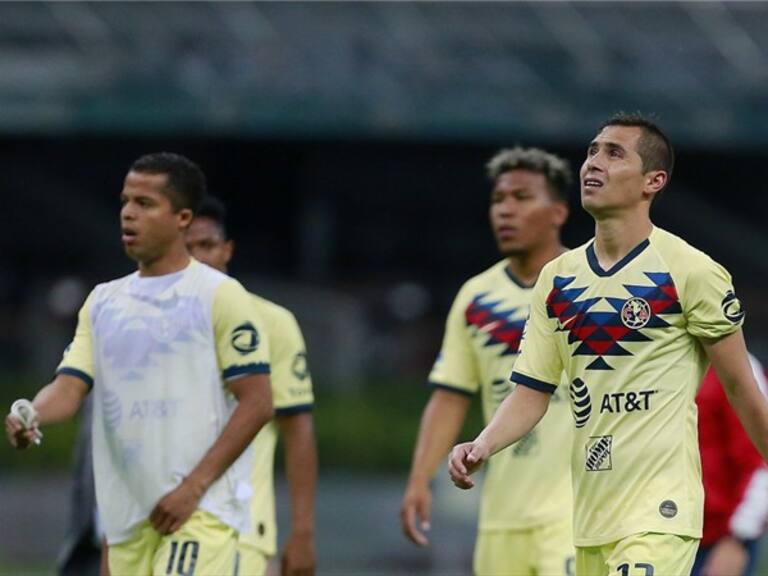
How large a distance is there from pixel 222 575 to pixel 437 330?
25.4 m

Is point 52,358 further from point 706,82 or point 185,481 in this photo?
point 185,481

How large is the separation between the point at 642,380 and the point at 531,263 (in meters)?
2.44

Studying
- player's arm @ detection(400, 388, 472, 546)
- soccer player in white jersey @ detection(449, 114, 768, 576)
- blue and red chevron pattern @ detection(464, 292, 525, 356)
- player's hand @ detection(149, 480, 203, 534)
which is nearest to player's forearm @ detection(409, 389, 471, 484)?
player's arm @ detection(400, 388, 472, 546)

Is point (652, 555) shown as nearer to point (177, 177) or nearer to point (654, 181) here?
point (654, 181)

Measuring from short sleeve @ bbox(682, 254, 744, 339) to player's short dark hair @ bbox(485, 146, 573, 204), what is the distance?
8.64 feet

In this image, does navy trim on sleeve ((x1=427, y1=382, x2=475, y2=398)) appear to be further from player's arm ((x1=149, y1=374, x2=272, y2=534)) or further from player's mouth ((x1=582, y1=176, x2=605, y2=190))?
player's mouth ((x1=582, y1=176, x2=605, y2=190))

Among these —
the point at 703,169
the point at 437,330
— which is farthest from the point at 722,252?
the point at 437,330

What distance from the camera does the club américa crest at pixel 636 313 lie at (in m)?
6.47

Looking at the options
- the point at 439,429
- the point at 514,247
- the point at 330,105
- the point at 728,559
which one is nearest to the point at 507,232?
the point at 514,247

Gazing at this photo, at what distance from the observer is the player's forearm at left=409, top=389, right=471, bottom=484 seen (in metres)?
8.93

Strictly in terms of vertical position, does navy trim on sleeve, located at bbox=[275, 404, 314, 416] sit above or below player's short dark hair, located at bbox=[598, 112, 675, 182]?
below

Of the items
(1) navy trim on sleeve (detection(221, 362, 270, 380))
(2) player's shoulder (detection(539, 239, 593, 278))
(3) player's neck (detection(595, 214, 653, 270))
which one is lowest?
(1) navy trim on sleeve (detection(221, 362, 270, 380))

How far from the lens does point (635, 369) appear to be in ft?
21.2

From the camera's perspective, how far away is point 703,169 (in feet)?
120
